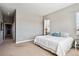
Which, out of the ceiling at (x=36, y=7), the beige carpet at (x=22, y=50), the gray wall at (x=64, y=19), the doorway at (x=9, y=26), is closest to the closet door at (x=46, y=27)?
the gray wall at (x=64, y=19)

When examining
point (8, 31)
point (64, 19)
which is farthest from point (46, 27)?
point (8, 31)

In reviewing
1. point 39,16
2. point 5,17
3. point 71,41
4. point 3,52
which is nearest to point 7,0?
point 5,17

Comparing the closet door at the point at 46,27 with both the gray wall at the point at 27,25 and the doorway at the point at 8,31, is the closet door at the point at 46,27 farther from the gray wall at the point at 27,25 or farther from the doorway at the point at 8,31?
the doorway at the point at 8,31

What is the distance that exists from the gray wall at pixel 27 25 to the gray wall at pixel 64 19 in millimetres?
259

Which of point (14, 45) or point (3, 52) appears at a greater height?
point (14, 45)

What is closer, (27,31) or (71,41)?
(71,41)

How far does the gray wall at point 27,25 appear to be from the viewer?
1.73 meters

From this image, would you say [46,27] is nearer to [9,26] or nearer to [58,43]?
[58,43]

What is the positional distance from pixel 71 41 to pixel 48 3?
35.0 inches

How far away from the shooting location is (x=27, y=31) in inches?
71.5

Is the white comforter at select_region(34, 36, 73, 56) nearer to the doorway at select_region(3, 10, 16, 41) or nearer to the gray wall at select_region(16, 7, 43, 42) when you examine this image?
the gray wall at select_region(16, 7, 43, 42)

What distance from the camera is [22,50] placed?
1.71m

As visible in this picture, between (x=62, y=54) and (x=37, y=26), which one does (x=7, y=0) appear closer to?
(x=37, y=26)

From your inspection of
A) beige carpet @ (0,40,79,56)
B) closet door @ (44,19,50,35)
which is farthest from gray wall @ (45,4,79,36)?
beige carpet @ (0,40,79,56)
